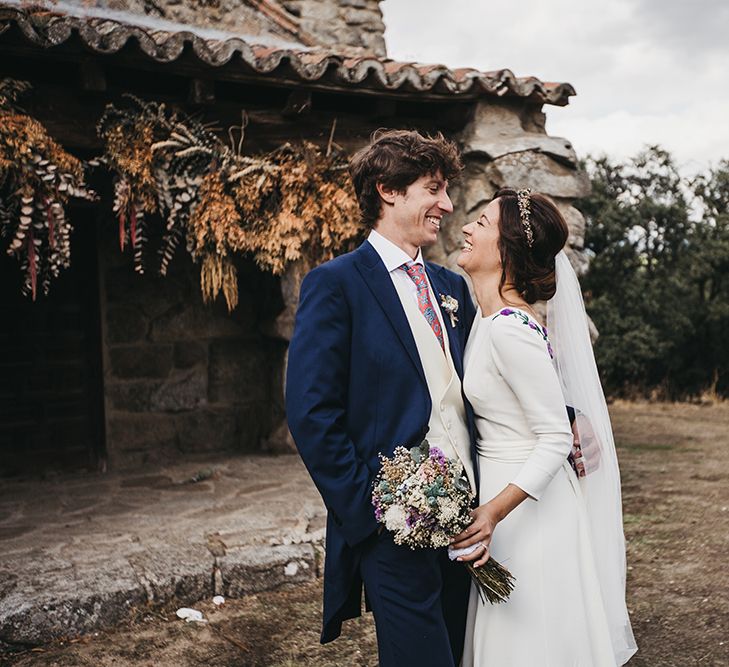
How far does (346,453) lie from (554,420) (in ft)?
1.84

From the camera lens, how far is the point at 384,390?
2.03m

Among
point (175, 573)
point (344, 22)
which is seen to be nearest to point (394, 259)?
point (175, 573)

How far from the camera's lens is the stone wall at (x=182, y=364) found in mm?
5945

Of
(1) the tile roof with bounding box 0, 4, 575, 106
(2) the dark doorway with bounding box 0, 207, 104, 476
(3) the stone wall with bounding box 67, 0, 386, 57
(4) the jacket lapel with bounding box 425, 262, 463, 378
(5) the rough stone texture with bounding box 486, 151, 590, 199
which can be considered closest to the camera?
(4) the jacket lapel with bounding box 425, 262, 463, 378

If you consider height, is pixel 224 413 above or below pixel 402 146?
below

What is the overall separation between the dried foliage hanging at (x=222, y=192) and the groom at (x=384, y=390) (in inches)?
95.1

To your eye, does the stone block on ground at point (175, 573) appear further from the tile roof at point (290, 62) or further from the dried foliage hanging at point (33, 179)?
the tile roof at point (290, 62)

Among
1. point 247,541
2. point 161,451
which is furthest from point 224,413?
point 247,541

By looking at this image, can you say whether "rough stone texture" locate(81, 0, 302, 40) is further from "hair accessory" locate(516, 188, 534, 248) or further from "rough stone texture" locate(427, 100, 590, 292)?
"hair accessory" locate(516, 188, 534, 248)

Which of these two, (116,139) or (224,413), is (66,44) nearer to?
(116,139)

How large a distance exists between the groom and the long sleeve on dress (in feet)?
0.65

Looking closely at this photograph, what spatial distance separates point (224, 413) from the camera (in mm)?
6344

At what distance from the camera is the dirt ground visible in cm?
312

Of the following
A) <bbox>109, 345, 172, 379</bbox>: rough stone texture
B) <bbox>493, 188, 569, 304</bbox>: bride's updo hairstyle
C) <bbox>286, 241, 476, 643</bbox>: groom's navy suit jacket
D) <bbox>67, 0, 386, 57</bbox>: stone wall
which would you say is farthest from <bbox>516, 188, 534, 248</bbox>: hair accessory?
<bbox>109, 345, 172, 379</bbox>: rough stone texture
